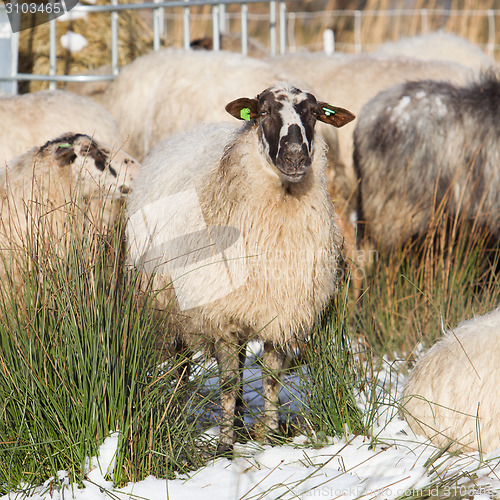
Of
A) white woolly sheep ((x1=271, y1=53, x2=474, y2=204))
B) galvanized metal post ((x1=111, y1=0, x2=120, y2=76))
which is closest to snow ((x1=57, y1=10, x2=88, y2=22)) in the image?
galvanized metal post ((x1=111, y1=0, x2=120, y2=76))

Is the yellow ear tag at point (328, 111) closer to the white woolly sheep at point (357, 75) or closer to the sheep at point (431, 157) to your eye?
the sheep at point (431, 157)

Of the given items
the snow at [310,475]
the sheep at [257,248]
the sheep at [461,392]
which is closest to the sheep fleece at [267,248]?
the sheep at [257,248]

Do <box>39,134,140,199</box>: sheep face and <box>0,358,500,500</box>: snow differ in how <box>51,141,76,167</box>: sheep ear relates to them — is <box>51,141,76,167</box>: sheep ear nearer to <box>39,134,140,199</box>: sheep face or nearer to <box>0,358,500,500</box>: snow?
<box>39,134,140,199</box>: sheep face

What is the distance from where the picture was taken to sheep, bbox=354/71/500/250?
4832 millimetres

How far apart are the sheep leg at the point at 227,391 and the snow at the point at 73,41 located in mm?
6121

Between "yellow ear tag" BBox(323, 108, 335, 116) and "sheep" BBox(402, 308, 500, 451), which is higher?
"yellow ear tag" BBox(323, 108, 335, 116)

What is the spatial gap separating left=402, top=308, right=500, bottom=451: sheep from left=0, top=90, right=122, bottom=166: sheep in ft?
9.01

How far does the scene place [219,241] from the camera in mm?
2982

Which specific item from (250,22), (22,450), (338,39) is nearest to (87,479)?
(22,450)

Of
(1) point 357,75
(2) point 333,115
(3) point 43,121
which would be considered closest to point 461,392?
(2) point 333,115

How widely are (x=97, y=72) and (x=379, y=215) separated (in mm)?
3447

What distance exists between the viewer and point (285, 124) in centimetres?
280

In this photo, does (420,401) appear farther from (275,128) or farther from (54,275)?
(54,275)

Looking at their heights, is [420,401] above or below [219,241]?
below
